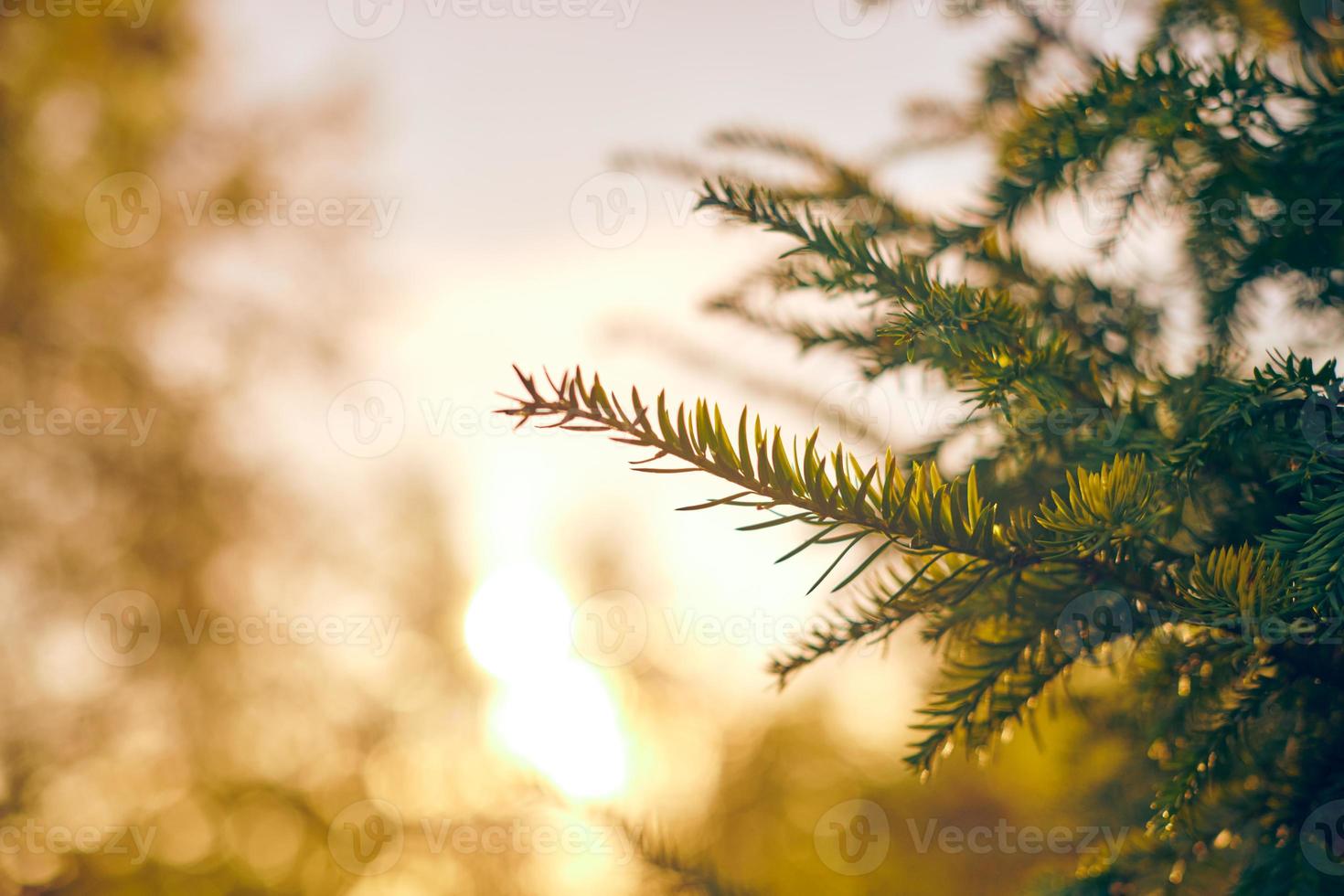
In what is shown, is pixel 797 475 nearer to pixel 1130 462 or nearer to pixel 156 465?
pixel 1130 462

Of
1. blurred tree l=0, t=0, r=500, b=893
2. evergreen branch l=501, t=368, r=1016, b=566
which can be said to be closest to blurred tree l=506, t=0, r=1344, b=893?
evergreen branch l=501, t=368, r=1016, b=566

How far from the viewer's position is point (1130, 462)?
0.32 m

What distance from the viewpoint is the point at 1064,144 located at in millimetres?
438

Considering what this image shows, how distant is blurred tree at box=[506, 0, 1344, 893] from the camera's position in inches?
11.8

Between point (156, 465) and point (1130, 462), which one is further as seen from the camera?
point (156, 465)

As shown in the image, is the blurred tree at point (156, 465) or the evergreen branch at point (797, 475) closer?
the evergreen branch at point (797, 475)

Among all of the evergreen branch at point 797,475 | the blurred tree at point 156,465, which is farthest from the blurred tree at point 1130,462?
the blurred tree at point 156,465

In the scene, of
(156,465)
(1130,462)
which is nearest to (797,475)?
(1130,462)

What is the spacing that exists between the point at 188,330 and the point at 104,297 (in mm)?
298

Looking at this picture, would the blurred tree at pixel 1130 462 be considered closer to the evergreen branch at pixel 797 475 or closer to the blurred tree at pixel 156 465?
the evergreen branch at pixel 797 475

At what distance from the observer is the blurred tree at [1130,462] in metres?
0.30

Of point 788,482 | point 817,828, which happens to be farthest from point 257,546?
point 788,482

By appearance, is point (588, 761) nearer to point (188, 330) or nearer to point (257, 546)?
point (257, 546)

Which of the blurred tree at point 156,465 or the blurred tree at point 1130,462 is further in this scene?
the blurred tree at point 156,465
